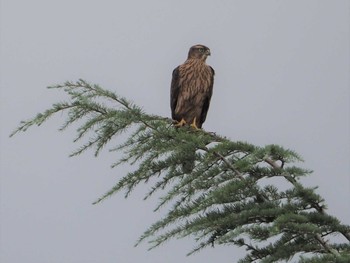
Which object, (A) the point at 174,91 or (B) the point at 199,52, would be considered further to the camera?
(B) the point at 199,52

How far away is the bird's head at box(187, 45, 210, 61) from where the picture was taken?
11.3 metres

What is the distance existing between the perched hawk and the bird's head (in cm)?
22

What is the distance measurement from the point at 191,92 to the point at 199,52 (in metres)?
0.79

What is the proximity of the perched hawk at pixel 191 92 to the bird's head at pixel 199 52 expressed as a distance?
0.22 metres

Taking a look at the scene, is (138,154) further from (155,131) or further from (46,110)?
(46,110)

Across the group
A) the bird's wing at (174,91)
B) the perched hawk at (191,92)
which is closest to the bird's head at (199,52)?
the perched hawk at (191,92)

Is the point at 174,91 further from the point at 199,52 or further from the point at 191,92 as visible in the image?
the point at 199,52

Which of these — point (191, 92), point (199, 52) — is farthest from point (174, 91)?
point (199, 52)

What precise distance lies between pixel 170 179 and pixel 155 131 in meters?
0.32

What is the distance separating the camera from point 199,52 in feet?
37.1

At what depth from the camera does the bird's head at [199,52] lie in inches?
444

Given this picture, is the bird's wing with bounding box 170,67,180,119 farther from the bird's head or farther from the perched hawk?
the bird's head

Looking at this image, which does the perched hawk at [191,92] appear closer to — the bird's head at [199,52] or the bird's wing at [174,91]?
the bird's wing at [174,91]

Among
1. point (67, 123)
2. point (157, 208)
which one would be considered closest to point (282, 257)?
point (157, 208)
